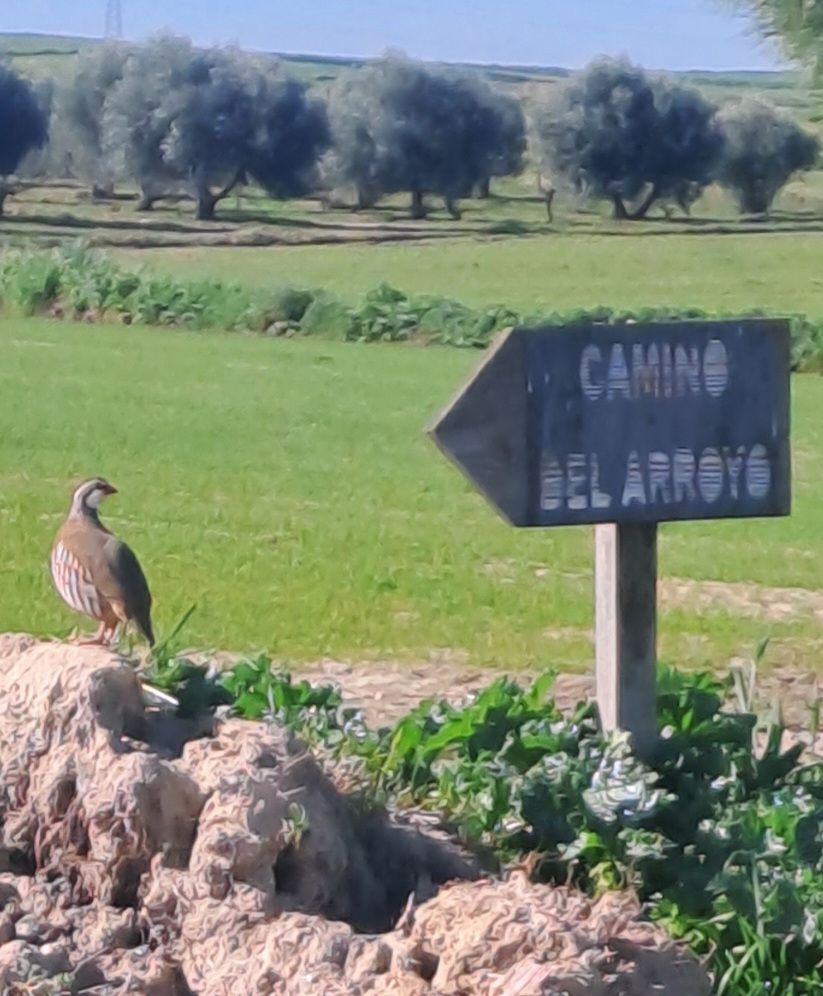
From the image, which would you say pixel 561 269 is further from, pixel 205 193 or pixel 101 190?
pixel 101 190

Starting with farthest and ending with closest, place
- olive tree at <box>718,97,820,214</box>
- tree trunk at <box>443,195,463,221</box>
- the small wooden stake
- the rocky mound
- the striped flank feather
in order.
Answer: tree trunk at <box>443,195,463,221</box>
olive tree at <box>718,97,820,214</box>
the striped flank feather
the small wooden stake
the rocky mound

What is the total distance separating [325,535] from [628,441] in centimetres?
852

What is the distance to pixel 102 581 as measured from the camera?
6859 mm

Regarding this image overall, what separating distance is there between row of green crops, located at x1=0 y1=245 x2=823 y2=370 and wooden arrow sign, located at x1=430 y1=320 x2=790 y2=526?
2814 centimetres

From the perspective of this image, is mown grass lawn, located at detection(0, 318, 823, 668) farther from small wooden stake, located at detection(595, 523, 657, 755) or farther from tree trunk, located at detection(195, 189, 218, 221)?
tree trunk, located at detection(195, 189, 218, 221)

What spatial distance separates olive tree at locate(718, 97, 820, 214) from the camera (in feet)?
281

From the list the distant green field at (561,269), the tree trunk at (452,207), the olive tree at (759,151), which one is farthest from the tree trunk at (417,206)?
the distant green field at (561,269)

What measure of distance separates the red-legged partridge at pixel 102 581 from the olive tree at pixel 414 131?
84293 millimetres

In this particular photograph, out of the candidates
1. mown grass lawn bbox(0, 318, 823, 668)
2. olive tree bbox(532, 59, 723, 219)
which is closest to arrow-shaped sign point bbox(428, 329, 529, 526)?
mown grass lawn bbox(0, 318, 823, 668)

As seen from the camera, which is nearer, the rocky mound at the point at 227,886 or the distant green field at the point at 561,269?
the rocky mound at the point at 227,886

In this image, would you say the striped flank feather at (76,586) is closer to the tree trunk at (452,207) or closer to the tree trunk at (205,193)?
the tree trunk at (205,193)

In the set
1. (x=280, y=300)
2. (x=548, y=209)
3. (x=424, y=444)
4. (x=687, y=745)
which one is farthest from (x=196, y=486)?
(x=548, y=209)

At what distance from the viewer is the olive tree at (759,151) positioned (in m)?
85.8

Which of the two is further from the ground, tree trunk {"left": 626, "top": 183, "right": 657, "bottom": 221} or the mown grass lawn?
tree trunk {"left": 626, "top": 183, "right": 657, "bottom": 221}
